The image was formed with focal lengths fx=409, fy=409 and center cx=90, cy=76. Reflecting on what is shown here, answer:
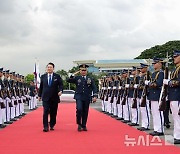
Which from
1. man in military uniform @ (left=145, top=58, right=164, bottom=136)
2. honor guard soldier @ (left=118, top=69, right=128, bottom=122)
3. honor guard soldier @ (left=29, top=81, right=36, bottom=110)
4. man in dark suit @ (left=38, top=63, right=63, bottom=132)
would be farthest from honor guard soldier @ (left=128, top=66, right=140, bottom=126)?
honor guard soldier @ (left=29, top=81, right=36, bottom=110)

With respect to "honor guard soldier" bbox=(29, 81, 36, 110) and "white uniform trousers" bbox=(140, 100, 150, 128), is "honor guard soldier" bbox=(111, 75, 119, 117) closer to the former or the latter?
"white uniform trousers" bbox=(140, 100, 150, 128)

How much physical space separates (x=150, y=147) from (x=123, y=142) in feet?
2.79

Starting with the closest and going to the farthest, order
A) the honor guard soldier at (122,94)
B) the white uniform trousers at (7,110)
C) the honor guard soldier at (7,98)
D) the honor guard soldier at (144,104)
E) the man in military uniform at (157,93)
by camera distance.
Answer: the man in military uniform at (157,93), the honor guard soldier at (144,104), the honor guard soldier at (7,98), the white uniform trousers at (7,110), the honor guard soldier at (122,94)

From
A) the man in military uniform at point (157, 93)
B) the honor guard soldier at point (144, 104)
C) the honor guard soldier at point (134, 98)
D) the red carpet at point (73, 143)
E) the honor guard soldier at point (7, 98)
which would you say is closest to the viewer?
the red carpet at point (73, 143)

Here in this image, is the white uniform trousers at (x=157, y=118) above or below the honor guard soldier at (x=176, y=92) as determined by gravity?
below

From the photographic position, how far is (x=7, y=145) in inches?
A: 302

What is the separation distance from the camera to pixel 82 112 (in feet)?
36.2

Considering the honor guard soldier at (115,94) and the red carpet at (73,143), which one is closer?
the red carpet at (73,143)

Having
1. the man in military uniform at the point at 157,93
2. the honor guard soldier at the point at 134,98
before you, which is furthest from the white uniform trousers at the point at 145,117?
the man in military uniform at the point at 157,93

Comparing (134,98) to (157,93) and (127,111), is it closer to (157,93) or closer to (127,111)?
(127,111)

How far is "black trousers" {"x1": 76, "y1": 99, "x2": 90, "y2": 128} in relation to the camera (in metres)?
10.8

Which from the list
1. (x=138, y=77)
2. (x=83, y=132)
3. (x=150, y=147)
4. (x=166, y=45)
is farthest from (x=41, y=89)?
(x=166, y=45)

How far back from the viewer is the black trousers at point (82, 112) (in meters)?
10.8

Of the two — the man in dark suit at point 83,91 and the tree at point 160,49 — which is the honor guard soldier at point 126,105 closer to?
the man in dark suit at point 83,91
